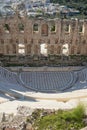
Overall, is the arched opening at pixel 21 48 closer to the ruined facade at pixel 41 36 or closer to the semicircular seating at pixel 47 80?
the ruined facade at pixel 41 36

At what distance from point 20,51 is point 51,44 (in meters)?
4.24

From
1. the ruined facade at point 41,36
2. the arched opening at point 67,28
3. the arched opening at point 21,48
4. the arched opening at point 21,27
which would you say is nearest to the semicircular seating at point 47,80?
the ruined facade at point 41,36

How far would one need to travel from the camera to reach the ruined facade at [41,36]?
4038 cm

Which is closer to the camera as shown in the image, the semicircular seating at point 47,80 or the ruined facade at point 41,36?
the semicircular seating at point 47,80

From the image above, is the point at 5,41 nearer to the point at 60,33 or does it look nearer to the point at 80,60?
the point at 60,33

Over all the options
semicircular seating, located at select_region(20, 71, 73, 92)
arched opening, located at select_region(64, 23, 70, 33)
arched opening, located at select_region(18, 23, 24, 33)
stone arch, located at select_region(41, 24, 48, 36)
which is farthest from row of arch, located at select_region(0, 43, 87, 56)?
semicircular seating, located at select_region(20, 71, 73, 92)

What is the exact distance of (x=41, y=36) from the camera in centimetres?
4106

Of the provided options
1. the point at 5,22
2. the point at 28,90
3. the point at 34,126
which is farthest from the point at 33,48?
the point at 34,126

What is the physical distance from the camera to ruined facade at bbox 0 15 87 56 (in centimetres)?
4038

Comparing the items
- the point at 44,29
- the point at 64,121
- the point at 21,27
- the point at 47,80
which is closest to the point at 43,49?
the point at 44,29

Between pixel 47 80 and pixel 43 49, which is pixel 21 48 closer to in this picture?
pixel 43 49

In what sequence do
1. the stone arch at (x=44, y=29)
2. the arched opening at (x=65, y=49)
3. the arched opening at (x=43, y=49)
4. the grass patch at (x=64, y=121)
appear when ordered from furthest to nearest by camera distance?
the arched opening at (x=65, y=49) < the arched opening at (x=43, y=49) < the stone arch at (x=44, y=29) < the grass patch at (x=64, y=121)

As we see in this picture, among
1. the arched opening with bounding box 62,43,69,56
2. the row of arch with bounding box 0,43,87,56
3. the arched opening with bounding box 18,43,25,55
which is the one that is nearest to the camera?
the row of arch with bounding box 0,43,87,56

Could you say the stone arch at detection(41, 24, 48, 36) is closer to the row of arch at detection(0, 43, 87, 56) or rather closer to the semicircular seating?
the row of arch at detection(0, 43, 87, 56)
